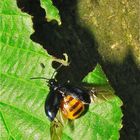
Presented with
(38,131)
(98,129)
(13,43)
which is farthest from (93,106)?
(13,43)

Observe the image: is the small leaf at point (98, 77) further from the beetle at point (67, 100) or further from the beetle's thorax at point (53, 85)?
the beetle's thorax at point (53, 85)

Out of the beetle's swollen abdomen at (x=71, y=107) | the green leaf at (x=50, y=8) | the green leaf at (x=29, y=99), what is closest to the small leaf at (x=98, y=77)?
the green leaf at (x=29, y=99)

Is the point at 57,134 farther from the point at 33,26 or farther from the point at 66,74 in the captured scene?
the point at 33,26

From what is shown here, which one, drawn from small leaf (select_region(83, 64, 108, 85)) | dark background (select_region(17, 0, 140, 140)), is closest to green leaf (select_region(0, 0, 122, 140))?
small leaf (select_region(83, 64, 108, 85))

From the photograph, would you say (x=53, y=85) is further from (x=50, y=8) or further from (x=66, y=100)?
(x=50, y=8)

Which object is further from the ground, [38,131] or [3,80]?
[3,80]

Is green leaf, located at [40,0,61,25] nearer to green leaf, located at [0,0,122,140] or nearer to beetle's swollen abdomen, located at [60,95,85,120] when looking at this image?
green leaf, located at [0,0,122,140]
